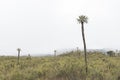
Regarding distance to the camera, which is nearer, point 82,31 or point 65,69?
point 65,69

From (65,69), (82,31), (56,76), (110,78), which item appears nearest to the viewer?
(110,78)

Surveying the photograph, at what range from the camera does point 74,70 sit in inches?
1056

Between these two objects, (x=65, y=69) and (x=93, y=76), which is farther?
(x=65, y=69)

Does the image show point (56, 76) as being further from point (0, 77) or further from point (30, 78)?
point (0, 77)

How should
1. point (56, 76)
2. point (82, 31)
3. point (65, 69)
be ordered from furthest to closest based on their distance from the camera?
point (82, 31) < point (65, 69) < point (56, 76)

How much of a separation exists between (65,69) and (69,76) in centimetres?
248

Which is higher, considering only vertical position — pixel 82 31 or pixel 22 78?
pixel 82 31

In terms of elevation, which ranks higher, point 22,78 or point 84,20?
point 84,20

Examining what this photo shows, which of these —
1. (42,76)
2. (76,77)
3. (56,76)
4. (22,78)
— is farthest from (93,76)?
(22,78)

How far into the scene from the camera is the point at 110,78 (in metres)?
23.4

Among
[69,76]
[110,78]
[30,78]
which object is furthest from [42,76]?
[110,78]

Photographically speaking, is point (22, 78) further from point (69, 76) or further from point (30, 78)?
point (69, 76)

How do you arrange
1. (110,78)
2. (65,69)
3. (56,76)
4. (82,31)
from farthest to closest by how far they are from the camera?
1. (82,31)
2. (65,69)
3. (56,76)
4. (110,78)

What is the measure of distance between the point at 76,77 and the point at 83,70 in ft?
→ 11.1
